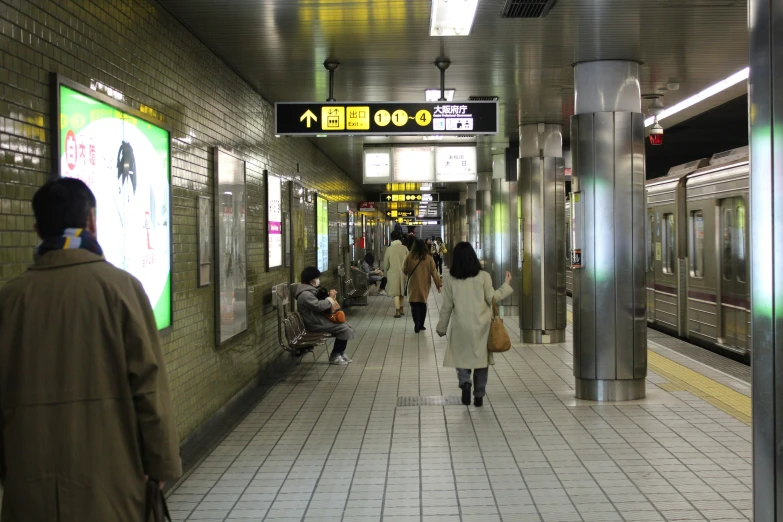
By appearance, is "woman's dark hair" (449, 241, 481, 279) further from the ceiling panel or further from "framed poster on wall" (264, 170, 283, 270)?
"framed poster on wall" (264, 170, 283, 270)

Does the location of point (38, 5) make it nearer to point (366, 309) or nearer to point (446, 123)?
point (446, 123)

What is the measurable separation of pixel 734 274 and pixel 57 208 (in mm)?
9547

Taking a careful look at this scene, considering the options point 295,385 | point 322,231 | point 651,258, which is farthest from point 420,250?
point 295,385

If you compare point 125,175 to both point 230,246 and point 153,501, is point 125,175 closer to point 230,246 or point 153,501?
point 230,246

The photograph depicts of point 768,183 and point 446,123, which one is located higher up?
point 446,123

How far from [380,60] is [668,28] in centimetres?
276

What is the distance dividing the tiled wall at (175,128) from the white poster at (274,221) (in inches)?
6.8

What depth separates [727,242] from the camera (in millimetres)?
10672

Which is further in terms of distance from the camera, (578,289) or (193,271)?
(578,289)

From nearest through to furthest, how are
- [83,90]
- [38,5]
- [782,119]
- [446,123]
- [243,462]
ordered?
1. [782,119]
2. [38,5]
3. [83,90]
4. [243,462]
5. [446,123]

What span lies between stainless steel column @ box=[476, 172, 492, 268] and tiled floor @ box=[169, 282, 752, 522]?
10.6m

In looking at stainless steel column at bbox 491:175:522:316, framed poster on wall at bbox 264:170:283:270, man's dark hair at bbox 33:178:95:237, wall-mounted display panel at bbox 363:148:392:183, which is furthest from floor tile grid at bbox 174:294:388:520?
stainless steel column at bbox 491:175:522:316

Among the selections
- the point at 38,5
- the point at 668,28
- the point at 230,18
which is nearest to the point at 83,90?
the point at 38,5

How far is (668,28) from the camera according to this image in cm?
700
